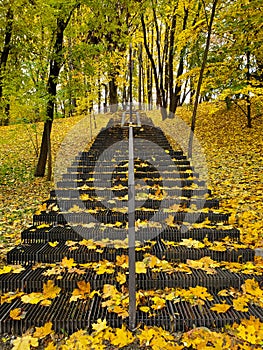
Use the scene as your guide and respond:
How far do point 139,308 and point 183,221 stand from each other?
209 centimetres

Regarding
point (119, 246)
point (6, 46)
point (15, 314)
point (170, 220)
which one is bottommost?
point (15, 314)

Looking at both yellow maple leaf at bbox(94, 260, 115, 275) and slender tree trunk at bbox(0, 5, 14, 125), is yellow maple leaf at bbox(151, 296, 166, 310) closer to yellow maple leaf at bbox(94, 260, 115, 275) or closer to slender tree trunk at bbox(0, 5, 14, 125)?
yellow maple leaf at bbox(94, 260, 115, 275)

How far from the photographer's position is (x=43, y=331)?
254 cm

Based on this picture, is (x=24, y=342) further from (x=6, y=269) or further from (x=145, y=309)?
(x=6, y=269)

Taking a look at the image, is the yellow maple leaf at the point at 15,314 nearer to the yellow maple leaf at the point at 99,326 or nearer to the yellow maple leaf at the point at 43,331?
the yellow maple leaf at the point at 43,331

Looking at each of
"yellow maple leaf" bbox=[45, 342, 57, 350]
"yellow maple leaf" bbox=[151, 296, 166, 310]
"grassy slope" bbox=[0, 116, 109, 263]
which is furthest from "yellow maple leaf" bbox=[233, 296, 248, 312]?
"grassy slope" bbox=[0, 116, 109, 263]

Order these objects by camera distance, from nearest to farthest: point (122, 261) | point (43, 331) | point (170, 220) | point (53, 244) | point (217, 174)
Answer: point (43, 331) → point (122, 261) → point (53, 244) → point (170, 220) → point (217, 174)

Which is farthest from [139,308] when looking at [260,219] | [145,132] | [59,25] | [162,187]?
[145,132]

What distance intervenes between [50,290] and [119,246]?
3.51 feet

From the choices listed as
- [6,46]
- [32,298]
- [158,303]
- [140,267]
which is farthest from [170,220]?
[6,46]

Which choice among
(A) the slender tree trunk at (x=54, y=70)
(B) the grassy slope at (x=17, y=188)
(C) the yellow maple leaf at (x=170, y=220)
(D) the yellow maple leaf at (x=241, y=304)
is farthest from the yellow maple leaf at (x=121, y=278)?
(A) the slender tree trunk at (x=54, y=70)

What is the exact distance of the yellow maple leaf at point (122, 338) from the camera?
2400 millimetres

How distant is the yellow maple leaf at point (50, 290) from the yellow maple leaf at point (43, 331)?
48 centimetres

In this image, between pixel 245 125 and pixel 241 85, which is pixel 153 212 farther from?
pixel 245 125
